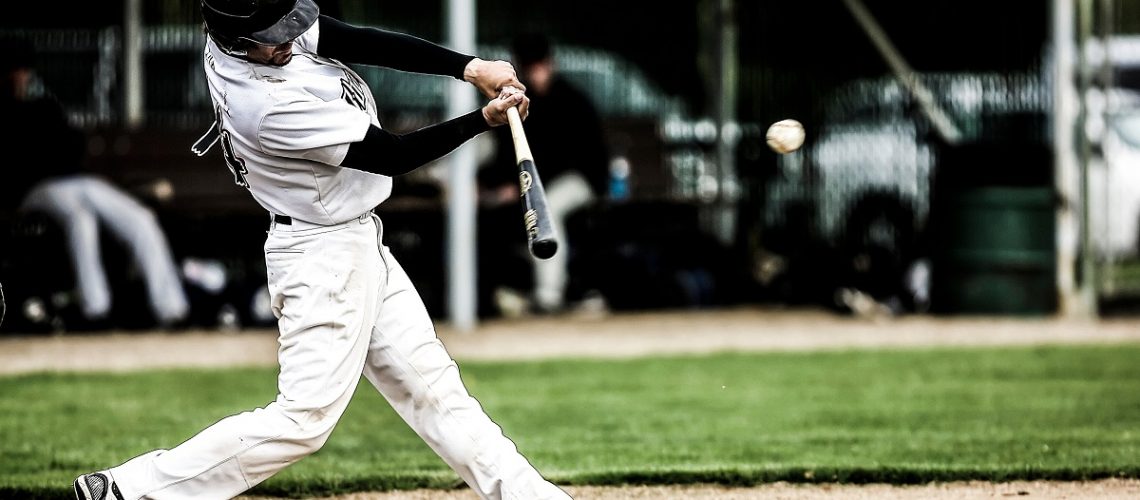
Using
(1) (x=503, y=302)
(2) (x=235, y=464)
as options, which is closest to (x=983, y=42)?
(1) (x=503, y=302)

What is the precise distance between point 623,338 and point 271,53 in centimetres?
655

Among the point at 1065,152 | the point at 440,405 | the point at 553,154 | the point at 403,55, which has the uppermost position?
the point at 403,55

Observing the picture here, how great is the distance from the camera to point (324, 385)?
173 inches

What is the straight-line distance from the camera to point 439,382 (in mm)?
4598

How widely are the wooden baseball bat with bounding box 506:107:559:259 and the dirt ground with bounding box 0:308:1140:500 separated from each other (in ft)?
16.8

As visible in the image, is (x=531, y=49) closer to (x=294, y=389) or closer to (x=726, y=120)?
(x=726, y=120)

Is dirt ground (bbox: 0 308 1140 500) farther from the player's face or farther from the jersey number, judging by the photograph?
the player's face

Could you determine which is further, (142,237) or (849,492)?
(142,237)

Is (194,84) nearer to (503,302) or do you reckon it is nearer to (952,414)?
(503,302)

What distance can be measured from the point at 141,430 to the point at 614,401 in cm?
226

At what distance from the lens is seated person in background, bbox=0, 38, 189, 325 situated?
1047cm

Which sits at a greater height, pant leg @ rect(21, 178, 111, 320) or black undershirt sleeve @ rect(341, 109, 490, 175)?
black undershirt sleeve @ rect(341, 109, 490, 175)

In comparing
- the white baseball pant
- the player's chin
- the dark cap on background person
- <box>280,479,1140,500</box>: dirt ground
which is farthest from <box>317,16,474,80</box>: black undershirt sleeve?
the dark cap on background person

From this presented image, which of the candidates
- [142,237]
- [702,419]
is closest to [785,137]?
[702,419]
